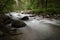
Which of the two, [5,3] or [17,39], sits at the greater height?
[5,3]

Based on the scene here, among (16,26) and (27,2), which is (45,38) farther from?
(27,2)

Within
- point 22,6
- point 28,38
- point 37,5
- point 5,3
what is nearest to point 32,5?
point 37,5

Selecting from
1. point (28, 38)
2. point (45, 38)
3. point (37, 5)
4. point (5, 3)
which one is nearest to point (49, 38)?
point (45, 38)

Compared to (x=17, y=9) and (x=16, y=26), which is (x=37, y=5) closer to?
(x=17, y=9)

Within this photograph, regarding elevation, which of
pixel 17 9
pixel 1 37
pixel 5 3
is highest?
pixel 5 3

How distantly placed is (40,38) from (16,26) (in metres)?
2.87

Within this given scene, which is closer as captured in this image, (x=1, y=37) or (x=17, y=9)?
(x=1, y=37)

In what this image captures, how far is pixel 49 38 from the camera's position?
594 centimetres

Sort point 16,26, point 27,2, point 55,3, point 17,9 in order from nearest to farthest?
point 16,26 < point 55,3 < point 27,2 < point 17,9

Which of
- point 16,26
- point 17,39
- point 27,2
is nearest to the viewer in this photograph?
point 17,39

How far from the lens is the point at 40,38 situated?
19.7ft

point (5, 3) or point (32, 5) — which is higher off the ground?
point (5, 3)

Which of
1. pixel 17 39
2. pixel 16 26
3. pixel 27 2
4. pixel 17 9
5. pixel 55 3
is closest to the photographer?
pixel 17 39

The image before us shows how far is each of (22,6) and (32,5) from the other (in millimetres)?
2735
